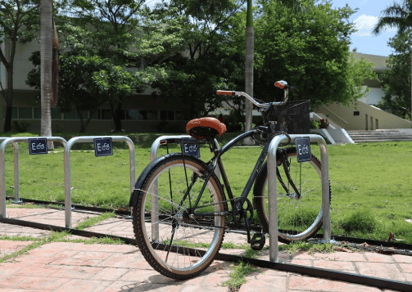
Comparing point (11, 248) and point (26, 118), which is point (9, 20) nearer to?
point (26, 118)

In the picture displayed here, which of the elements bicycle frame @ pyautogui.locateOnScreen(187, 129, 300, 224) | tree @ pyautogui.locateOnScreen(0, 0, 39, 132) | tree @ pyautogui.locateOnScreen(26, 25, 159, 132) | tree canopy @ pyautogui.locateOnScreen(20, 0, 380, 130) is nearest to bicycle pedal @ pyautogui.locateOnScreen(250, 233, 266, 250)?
bicycle frame @ pyautogui.locateOnScreen(187, 129, 300, 224)

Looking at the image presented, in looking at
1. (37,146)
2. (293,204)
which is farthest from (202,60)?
(293,204)

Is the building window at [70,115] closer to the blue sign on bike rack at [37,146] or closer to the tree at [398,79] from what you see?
the blue sign on bike rack at [37,146]

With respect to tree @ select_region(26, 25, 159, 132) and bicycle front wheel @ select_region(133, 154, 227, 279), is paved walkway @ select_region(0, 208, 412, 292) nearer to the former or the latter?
bicycle front wheel @ select_region(133, 154, 227, 279)

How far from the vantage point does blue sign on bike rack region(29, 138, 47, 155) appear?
622 centimetres

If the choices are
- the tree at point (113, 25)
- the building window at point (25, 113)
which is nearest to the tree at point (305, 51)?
the tree at point (113, 25)

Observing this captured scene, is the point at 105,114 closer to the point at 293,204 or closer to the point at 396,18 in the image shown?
the point at 396,18

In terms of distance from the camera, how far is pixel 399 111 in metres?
52.5

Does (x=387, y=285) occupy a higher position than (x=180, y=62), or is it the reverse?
→ (x=180, y=62)

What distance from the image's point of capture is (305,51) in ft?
94.6

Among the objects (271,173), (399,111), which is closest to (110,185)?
(271,173)

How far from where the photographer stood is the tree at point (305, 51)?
93.4 feet

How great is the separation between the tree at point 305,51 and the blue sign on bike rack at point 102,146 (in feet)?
75.7

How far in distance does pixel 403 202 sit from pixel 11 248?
204 inches
